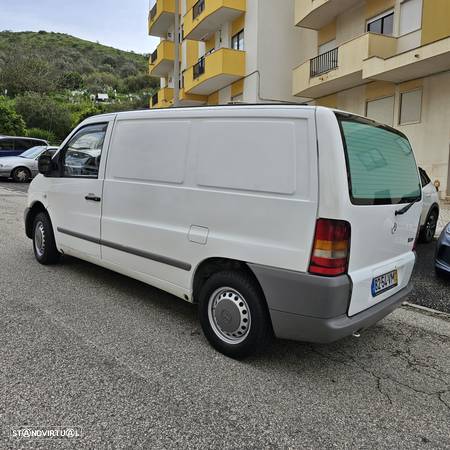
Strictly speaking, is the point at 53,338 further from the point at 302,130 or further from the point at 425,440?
the point at 425,440

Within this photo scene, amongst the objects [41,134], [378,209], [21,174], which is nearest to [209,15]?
[21,174]

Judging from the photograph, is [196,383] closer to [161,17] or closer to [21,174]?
[21,174]

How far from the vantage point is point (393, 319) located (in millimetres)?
4145

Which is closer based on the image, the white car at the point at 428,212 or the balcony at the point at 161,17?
the white car at the point at 428,212

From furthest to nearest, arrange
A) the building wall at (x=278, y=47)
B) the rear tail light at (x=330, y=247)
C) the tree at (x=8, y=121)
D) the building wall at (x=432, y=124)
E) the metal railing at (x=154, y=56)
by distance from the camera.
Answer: the tree at (x=8, y=121)
the metal railing at (x=154, y=56)
the building wall at (x=278, y=47)
the building wall at (x=432, y=124)
the rear tail light at (x=330, y=247)

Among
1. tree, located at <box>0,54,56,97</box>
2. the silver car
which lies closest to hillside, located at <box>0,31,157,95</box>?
tree, located at <box>0,54,56,97</box>

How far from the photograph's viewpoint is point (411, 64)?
12.3 meters

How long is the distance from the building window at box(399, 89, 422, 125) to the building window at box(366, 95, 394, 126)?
38 cm

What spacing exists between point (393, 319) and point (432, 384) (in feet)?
4.12

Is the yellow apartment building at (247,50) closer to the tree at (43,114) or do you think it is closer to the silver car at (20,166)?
the silver car at (20,166)

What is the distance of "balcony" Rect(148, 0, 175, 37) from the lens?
2768 cm

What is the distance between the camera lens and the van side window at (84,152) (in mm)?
4480

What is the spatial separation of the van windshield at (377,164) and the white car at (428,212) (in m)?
4.39

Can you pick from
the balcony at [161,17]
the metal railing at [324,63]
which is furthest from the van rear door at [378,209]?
the balcony at [161,17]
